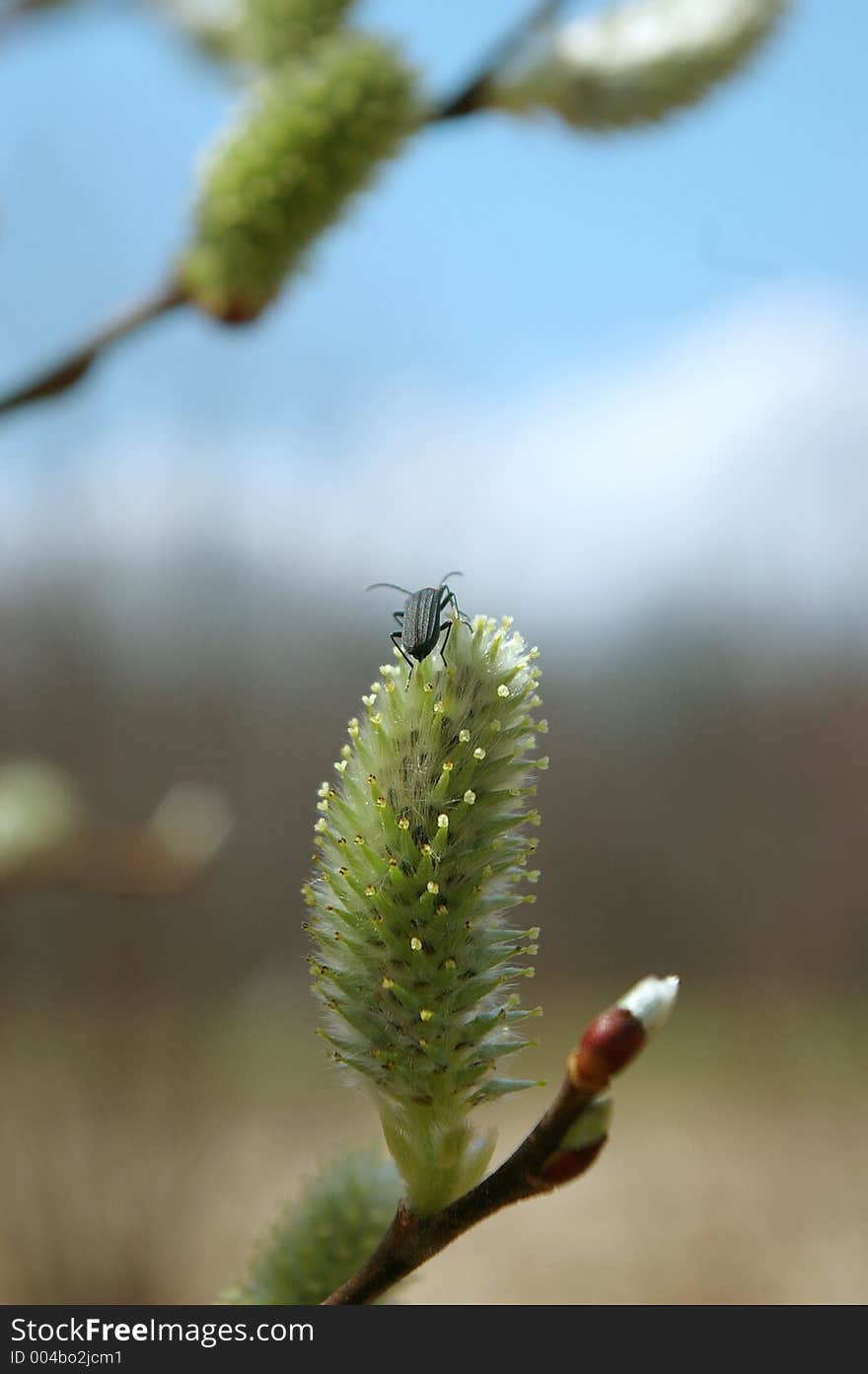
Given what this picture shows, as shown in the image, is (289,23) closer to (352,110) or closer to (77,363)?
(352,110)

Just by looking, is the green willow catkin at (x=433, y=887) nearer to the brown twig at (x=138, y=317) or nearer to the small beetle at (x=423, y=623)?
the small beetle at (x=423, y=623)

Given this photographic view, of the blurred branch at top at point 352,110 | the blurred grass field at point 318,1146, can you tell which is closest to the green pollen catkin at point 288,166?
the blurred branch at top at point 352,110

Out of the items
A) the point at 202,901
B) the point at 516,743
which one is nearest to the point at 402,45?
the point at 516,743

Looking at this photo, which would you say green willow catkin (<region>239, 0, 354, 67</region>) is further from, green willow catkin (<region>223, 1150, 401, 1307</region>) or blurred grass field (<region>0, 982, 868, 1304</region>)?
blurred grass field (<region>0, 982, 868, 1304</region>)

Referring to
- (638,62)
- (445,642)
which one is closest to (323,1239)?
(445,642)

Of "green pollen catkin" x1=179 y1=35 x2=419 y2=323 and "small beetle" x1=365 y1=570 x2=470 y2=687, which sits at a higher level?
"green pollen catkin" x1=179 y1=35 x2=419 y2=323

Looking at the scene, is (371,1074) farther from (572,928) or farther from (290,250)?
(572,928)

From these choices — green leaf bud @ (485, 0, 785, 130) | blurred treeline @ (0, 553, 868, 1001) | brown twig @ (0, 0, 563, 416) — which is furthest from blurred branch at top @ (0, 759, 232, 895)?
blurred treeline @ (0, 553, 868, 1001)
